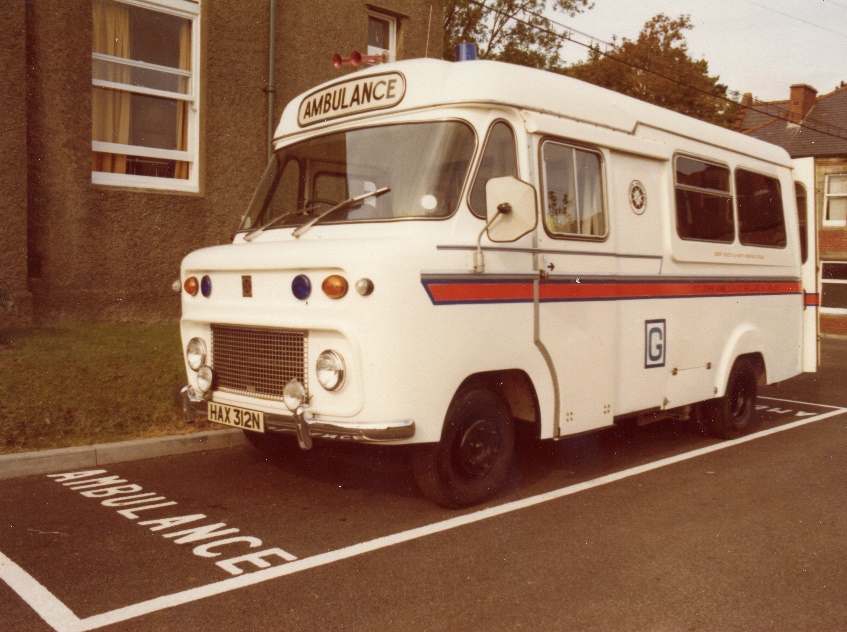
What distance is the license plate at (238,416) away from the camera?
513 cm

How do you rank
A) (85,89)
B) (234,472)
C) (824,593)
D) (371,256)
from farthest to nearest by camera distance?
(85,89) → (234,472) → (371,256) → (824,593)

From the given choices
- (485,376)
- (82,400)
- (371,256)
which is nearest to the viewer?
(371,256)

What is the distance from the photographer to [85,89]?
10.7 m

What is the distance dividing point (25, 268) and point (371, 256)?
6944 millimetres

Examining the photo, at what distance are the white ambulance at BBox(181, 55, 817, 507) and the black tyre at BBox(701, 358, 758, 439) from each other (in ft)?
2.79

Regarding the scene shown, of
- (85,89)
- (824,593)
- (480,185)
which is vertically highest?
(85,89)

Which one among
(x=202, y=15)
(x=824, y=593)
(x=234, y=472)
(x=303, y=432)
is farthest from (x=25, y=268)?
(x=824, y=593)

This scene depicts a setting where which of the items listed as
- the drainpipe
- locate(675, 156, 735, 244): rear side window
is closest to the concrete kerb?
locate(675, 156, 735, 244): rear side window

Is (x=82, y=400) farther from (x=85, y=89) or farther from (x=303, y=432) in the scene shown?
(x=85, y=89)

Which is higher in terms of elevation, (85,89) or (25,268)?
(85,89)

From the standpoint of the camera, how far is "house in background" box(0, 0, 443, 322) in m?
10.1

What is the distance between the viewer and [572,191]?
5.82m

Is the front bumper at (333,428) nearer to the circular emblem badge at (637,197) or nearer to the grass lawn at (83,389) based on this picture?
the grass lawn at (83,389)

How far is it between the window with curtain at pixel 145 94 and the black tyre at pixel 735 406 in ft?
25.2
